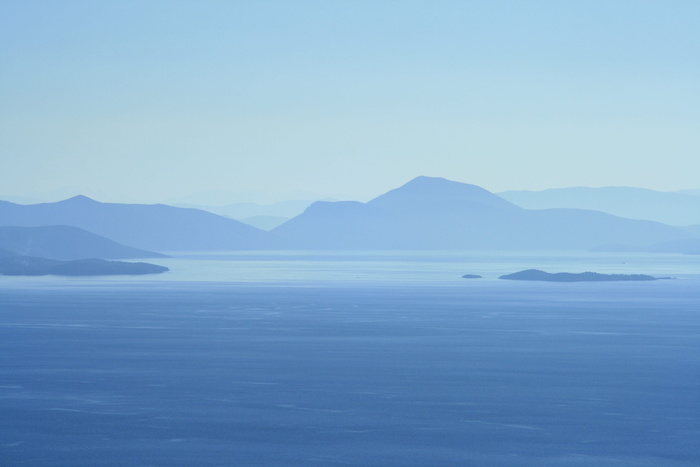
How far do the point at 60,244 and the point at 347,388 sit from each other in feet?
507

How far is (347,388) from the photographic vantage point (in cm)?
2767

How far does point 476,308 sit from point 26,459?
41767 mm

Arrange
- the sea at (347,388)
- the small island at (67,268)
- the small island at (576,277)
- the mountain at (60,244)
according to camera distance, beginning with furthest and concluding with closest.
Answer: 1. the mountain at (60,244)
2. the small island at (67,268)
3. the small island at (576,277)
4. the sea at (347,388)

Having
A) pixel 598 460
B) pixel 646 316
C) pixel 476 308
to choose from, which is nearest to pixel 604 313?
pixel 646 316

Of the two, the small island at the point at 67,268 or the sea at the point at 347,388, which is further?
the small island at the point at 67,268

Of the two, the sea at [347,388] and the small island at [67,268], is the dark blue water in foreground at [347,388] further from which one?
the small island at [67,268]

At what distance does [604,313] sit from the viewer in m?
55.9

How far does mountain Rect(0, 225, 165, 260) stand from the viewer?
540 feet

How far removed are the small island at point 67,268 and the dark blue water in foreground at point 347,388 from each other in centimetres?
6339

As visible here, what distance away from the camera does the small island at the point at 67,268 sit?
11500 cm

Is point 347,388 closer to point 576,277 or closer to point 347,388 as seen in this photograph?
point 347,388

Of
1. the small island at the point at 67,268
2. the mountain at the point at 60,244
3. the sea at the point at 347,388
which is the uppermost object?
the mountain at the point at 60,244

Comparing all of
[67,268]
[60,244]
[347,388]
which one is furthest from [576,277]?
[60,244]

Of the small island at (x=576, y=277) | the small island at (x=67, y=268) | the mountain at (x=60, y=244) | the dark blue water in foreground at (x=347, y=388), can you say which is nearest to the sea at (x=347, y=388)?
the dark blue water in foreground at (x=347, y=388)
